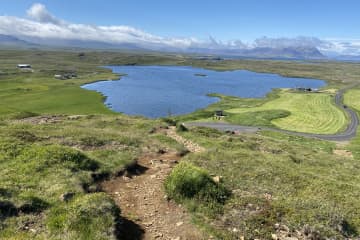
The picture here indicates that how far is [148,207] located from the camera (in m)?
14.8

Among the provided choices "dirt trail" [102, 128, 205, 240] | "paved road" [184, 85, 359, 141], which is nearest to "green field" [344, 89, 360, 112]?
"paved road" [184, 85, 359, 141]

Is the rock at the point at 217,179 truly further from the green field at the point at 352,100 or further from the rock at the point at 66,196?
the green field at the point at 352,100

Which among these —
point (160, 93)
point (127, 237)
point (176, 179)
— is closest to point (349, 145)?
point (176, 179)

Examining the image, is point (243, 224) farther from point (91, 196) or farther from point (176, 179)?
point (91, 196)

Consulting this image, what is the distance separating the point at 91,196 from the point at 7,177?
617cm

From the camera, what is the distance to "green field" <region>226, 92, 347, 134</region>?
82.1m

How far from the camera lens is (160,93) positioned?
456 ft

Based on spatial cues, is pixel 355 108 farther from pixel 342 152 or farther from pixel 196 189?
pixel 196 189

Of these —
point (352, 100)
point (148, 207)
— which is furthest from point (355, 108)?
point (148, 207)

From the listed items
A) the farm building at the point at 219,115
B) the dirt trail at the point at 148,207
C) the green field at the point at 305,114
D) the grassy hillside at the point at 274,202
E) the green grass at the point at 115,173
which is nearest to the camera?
the green grass at the point at 115,173

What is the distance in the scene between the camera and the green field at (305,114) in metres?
Result: 82.1

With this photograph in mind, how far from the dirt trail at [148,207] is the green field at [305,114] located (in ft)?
224

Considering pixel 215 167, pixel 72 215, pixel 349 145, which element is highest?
pixel 72 215

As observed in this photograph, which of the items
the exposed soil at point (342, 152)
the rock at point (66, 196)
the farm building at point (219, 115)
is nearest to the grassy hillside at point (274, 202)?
the rock at point (66, 196)
